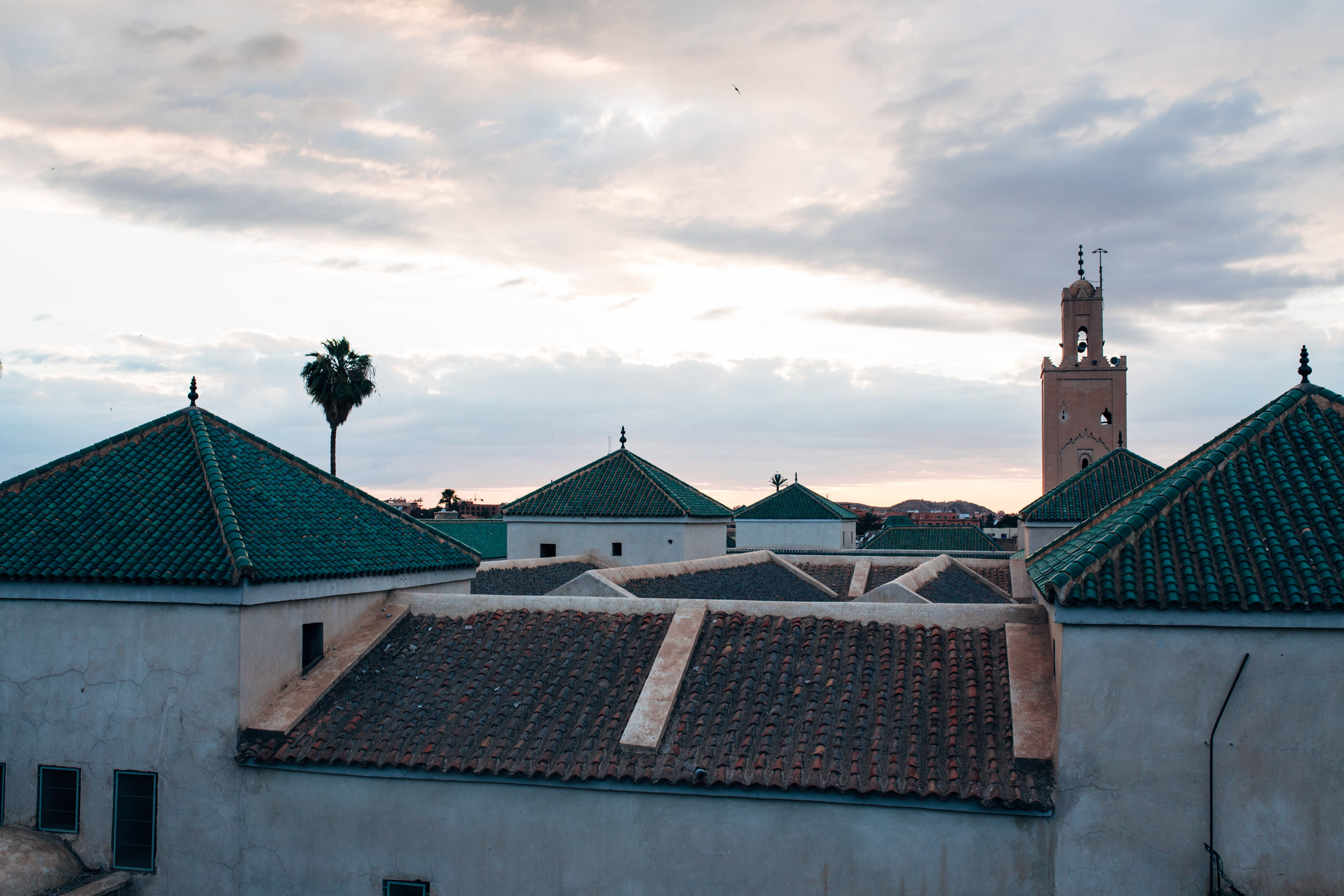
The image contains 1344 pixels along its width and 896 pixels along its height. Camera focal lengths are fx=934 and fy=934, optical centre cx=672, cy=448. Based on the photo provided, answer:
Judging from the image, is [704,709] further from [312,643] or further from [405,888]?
[312,643]

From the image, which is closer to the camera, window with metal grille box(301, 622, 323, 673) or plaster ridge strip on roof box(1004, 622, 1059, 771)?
plaster ridge strip on roof box(1004, 622, 1059, 771)

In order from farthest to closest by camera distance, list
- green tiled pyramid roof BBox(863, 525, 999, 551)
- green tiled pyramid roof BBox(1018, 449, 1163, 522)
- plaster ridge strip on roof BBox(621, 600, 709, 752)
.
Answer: green tiled pyramid roof BBox(863, 525, 999, 551)
green tiled pyramid roof BBox(1018, 449, 1163, 522)
plaster ridge strip on roof BBox(621, 600, 709, 752)

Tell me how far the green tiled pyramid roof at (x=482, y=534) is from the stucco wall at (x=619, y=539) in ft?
49.2

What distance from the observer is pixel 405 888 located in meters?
10.7

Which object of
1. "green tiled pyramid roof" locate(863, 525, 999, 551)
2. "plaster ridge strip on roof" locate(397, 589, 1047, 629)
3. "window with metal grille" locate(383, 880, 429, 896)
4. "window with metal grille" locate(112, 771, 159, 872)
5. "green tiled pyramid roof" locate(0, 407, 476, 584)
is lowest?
"window with metal grille" locate(383, 880, 429, 896)

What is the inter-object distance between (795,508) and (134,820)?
4385cm

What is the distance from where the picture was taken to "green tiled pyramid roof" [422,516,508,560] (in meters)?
48.4

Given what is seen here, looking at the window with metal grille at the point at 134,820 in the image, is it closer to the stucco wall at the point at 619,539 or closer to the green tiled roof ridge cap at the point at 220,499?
the green tiled roof ridge cap at the point at 220,499

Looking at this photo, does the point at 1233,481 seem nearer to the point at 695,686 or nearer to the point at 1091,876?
the point at 1091,876

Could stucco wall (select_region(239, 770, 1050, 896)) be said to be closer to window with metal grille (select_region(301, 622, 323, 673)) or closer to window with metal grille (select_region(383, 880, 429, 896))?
window with metal grille (select_region(383, 880, 429, 896))

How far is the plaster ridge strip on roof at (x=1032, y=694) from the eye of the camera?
9906 mm

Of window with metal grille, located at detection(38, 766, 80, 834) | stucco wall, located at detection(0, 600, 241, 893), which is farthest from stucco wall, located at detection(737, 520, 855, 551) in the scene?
window with metal grille, located at detection(38, 766, 80, 834)

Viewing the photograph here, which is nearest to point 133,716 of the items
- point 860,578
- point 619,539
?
point 619,539

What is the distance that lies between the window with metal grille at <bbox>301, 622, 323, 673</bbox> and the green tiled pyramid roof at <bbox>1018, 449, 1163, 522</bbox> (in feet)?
84.7
